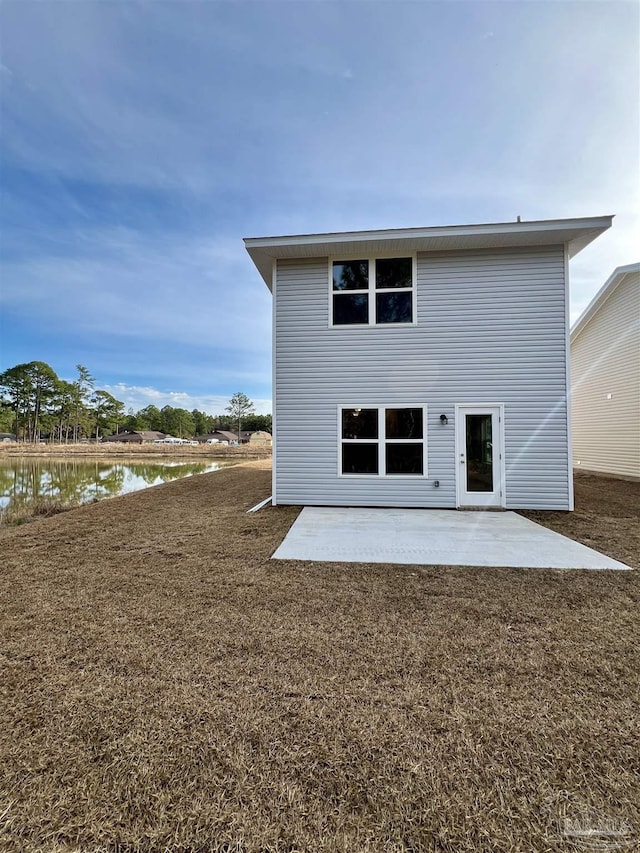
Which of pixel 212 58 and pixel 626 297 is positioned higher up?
pixel 212 58

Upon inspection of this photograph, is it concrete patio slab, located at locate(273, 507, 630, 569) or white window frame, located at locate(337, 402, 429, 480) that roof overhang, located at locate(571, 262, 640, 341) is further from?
concrete patio slab, located at locate(273, 507, 630, 569)

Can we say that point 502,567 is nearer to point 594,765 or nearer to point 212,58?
point 594,765

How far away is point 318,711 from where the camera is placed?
72.8 inches

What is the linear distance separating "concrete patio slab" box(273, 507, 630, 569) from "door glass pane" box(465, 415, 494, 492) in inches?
23.3

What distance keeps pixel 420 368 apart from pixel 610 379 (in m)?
8.34

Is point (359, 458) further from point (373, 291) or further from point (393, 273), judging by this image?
point (393, 273)

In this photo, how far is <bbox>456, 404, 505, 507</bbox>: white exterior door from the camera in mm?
6801

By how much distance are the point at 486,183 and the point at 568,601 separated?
10.2 meters

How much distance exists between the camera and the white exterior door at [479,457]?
268 inches

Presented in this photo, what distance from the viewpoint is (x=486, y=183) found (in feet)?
31.0

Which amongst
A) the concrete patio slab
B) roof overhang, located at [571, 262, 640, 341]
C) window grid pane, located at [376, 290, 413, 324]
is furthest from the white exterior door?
roof overhang, located at [571, 262, 640, 341]

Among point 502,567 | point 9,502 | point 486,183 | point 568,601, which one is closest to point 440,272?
point 486,183

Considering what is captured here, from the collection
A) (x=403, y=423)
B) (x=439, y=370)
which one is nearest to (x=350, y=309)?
(x=439, y=370)

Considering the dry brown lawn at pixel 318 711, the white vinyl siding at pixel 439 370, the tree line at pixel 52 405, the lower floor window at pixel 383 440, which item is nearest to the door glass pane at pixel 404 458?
the lower floor window at pixel 383 440
